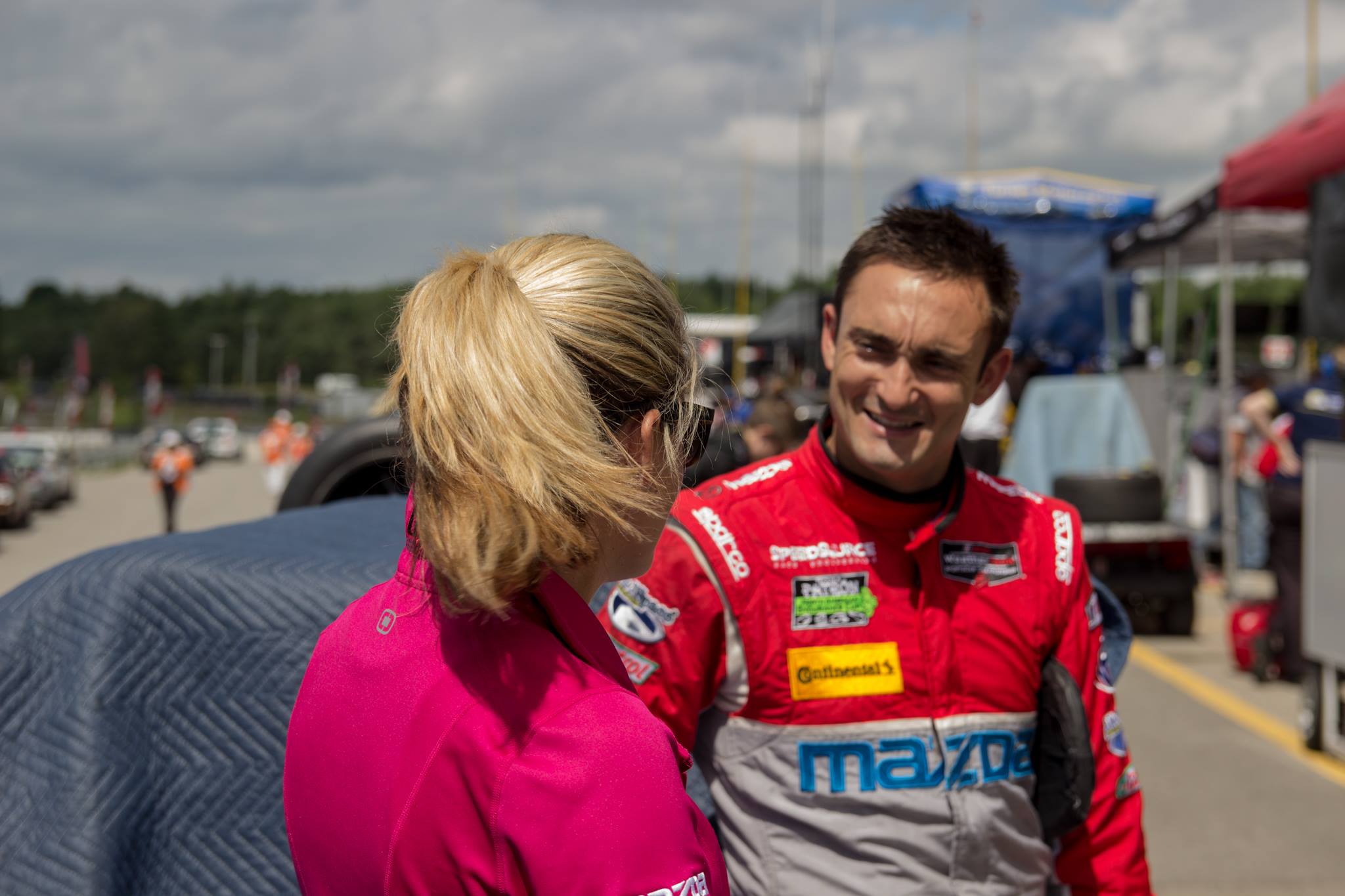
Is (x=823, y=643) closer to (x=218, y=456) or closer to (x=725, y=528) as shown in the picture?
(x=725, y=528)

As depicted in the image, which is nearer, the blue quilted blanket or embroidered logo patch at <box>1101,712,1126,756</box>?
the blue quilted blanket

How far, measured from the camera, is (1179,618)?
8.99 metres

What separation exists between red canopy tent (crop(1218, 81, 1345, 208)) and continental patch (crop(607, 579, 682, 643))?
6.40 metres

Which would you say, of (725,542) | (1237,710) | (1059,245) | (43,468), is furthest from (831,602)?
(43,468)

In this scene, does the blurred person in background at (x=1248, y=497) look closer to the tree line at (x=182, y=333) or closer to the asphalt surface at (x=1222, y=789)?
the asphalt surface at (x=1222, y=789)

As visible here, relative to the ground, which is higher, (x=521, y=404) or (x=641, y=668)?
(x=521, y=404)

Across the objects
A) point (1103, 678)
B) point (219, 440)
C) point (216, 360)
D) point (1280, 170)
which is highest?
point (216, 360)

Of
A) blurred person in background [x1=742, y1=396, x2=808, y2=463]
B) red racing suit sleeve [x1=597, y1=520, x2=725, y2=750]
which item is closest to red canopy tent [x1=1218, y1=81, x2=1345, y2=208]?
blurred person in background [x1=742, y1=396, x2=808, y2=463]

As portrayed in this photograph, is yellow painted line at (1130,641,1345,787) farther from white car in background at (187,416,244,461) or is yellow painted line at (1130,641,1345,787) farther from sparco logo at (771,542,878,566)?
white car in background at (187,416,244,461)

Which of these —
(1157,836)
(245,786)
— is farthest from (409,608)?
(1157,836)

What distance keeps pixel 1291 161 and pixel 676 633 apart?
6903mm

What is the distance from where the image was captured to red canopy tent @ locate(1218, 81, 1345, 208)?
684 cm

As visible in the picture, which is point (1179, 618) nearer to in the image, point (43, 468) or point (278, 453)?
point (278, 453)

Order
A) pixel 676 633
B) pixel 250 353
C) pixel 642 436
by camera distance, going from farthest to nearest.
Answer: pixel 250 353
pixel 676 633
pixel 642 436
